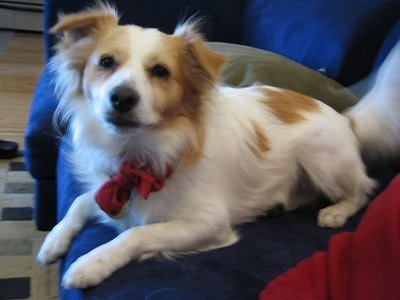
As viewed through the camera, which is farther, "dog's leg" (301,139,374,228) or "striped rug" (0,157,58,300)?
"striped rug" (0,157,58,300)

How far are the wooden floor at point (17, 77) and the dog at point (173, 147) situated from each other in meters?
1.80

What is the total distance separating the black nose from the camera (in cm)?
123

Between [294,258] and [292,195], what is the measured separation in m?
0.41

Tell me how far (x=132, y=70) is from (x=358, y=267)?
2.31ft

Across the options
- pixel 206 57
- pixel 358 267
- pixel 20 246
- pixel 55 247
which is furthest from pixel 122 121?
pixel 20 246

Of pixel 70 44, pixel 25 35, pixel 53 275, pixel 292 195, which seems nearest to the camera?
pixel 70 44

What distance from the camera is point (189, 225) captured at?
1357 millimetres

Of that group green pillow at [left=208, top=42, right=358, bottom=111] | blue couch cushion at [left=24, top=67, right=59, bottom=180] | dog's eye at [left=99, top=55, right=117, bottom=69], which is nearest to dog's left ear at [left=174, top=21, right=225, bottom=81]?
dog's eye at [left=99, top=55, right=117, bottom=69]

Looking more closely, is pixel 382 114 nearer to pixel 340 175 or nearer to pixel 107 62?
pixel 340 175

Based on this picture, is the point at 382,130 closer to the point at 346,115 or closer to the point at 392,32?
the point at 346,115

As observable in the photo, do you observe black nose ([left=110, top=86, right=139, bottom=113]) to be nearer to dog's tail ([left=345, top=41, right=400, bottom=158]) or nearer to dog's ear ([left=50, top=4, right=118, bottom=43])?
dog's ear ([left=50, top=4, right=118, bottom=43])

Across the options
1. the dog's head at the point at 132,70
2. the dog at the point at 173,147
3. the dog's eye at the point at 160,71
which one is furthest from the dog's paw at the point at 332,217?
the dog's eye at the point at 160,71

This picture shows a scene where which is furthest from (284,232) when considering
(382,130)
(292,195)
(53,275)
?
(53,275)

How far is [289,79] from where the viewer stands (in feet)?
6.63
